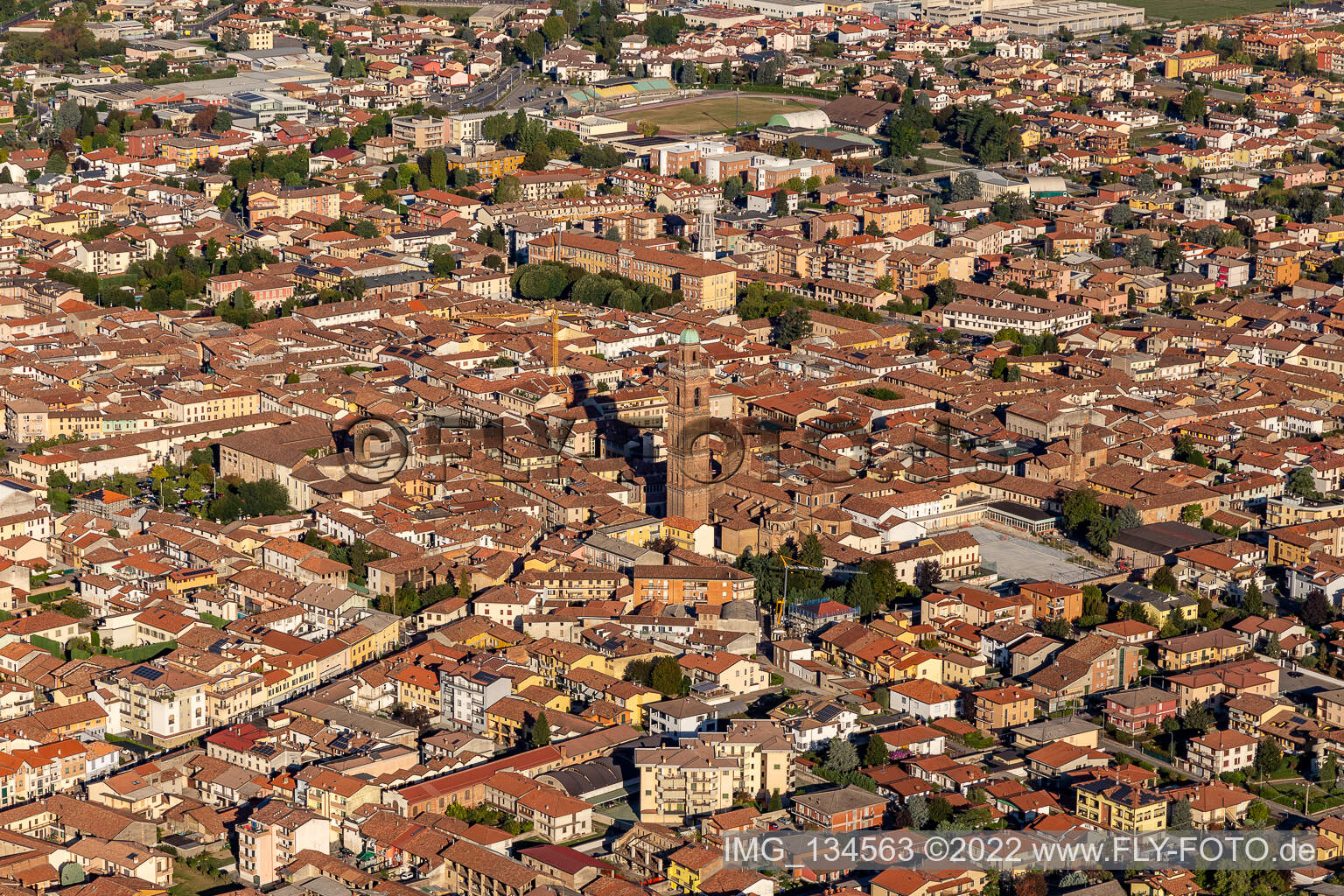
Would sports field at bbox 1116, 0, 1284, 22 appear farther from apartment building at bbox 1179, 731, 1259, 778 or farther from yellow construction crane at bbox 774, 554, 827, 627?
apartment building at bbox 1179, 731, 1259, 778

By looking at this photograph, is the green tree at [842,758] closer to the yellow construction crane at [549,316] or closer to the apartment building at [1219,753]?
the apartment building at [1219,753]

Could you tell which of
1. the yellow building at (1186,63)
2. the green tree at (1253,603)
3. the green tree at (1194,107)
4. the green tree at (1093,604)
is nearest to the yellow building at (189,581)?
the green tree at (1093,604)

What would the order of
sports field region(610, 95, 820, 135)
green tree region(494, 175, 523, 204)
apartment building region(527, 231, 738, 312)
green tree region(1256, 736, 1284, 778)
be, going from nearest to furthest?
1. green tree region(1256, 736, 1284, 778)
2. apartment building region(527, 231, 738, 312)
3. green tree region(494, 175, 523, 204)
4. sports field region(610, 95, 820, 135)

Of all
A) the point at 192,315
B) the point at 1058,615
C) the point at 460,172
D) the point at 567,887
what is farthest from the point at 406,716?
the point at 460,172

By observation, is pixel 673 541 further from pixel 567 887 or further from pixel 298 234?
pixel 298 234

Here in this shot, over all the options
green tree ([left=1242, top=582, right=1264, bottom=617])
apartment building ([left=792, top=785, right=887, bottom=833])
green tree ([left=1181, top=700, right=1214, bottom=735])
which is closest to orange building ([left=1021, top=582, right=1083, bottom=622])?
green tree ([left=1242, top=582, right=1264, bottom=617])

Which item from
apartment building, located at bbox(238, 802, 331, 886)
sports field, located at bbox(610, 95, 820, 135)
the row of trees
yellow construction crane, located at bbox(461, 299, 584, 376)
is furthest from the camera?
sports field, located at bbox(610, 95, 820, 135)
